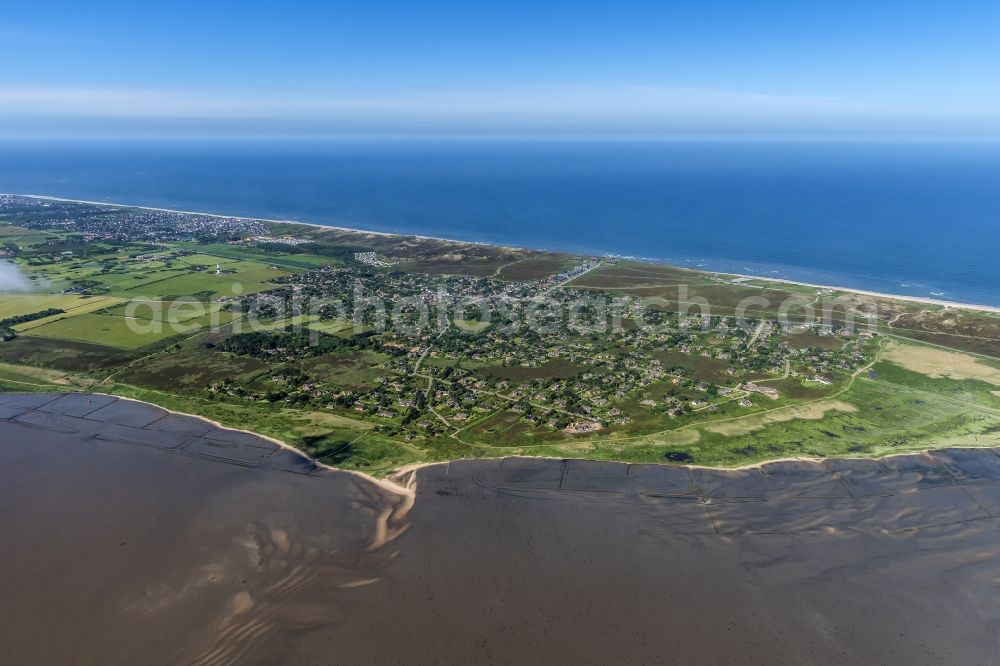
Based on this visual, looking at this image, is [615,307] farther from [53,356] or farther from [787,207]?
[787,207]

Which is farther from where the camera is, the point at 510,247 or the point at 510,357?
the point at 510,247

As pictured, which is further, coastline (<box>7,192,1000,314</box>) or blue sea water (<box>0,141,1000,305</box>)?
blue sea water (<box>0,141,1000,305</box>)

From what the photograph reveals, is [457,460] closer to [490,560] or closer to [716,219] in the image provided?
[490,560]

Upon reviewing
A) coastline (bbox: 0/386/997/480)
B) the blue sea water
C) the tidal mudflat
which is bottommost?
the tidal mudflat

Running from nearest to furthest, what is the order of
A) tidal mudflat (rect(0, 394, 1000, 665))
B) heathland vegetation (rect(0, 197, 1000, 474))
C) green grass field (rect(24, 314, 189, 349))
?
tidal mudflat (rect(0, 394, 1000, 665)) → heathland vegetation (rect(0, 197, 1000, 474)) → green grass field (rect(24, 314, 189, 349))

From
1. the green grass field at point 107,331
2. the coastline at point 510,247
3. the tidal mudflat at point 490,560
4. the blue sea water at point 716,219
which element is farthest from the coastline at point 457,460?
the blue sea water at point 716,219

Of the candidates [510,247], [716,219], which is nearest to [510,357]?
[510,247]

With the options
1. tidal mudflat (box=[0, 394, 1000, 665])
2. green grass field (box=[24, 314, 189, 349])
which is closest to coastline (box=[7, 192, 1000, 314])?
tidal mudflat (box=[0, 394, 1000, 665])

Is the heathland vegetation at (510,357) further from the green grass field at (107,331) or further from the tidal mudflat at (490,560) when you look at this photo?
the tidal mudflat at (490,560)

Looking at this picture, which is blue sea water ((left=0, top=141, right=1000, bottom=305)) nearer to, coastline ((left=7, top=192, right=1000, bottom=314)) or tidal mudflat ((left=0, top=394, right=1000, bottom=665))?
coastline ((left=7, top=192, right=1000, bottom=314))
